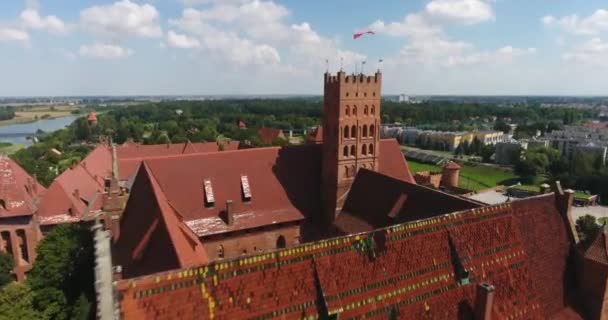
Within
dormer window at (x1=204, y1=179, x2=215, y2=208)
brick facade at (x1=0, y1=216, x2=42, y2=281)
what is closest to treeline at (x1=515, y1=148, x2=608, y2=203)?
dormer window at (x1=204, y1=179, x2=215, y2=208)

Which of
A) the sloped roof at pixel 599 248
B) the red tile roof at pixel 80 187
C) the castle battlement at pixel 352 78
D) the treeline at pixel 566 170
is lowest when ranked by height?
the treeline at pixel 566 170

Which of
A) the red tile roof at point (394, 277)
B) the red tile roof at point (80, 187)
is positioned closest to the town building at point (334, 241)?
the red tile roof at point (394, 277)

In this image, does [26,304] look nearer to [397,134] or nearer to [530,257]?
[530,257]

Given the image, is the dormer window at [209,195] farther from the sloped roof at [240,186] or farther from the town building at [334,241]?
the sloped roof at [240,186]

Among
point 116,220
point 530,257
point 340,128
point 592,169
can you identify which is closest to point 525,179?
point 592,169

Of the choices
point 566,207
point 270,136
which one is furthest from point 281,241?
point 270,136

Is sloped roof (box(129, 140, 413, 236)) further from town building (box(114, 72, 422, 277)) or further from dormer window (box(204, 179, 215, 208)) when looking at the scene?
dormer window (box(204, 179, 215, 208))

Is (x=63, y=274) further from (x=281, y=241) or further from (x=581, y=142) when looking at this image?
(x=581, y=142)
